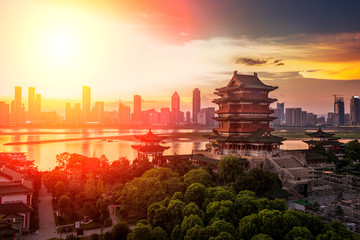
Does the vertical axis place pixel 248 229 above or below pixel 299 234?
below

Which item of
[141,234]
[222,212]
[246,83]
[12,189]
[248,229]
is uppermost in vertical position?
[246,83]

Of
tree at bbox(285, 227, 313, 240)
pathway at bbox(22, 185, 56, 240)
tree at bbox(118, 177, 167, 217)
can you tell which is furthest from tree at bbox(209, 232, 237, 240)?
pathway at bbox(22, 185, 56, 240)

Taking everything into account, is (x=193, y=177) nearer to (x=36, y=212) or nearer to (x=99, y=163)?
(x=36, y=212)

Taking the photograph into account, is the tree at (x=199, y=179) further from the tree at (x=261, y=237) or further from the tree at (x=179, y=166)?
the tree at (x=261, y=237)

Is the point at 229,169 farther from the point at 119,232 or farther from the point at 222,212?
the point at 119,232

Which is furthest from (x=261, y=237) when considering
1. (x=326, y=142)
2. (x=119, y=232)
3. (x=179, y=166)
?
(x=326, y=142)

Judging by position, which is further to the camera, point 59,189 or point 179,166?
point 179,166

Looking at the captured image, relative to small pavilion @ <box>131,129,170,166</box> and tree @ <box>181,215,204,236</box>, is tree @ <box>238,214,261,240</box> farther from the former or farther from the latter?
small pavilion @ <box>131,129,170,166</box>

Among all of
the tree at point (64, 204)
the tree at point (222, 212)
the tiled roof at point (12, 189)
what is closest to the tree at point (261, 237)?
the tree at point (222, 212)

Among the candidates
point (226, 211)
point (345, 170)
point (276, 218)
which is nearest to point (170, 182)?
point (226, 211)
